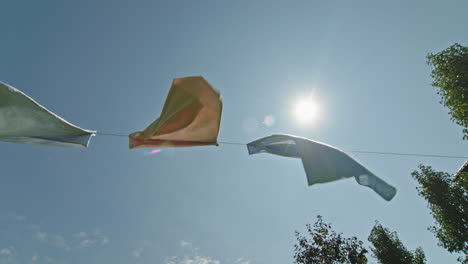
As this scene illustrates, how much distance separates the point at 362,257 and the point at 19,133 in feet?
78.2

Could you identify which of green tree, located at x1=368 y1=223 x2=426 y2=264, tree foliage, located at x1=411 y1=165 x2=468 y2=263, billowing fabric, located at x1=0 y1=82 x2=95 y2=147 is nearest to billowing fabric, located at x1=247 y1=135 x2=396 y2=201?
billowing fabric, located at x1=0 y1=82 x2=95 y2=147

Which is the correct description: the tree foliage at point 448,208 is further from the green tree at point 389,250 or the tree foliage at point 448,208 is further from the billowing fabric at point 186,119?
the billowing fabric at point 186,119

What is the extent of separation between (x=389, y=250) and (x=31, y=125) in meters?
26.8

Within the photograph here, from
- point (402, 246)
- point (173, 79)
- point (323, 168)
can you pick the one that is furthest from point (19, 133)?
point (402, 246)

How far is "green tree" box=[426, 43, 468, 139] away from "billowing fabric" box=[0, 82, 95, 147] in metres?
14.3

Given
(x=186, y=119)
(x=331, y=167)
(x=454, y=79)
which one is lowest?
(x=331, y=167)

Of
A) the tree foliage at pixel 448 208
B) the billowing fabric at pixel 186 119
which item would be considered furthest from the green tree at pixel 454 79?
the billowing fabric at pixel 186 119

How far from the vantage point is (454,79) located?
11375 mm

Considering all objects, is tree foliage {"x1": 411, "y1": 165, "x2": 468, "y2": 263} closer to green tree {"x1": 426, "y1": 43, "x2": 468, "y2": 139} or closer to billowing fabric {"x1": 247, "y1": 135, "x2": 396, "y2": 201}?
green tree {"x1": 426, "y1": 43, "x2": 468, "y2": 139}

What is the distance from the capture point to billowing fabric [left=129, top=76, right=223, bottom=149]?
3.06 metres

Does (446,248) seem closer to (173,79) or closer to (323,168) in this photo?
(323,168)

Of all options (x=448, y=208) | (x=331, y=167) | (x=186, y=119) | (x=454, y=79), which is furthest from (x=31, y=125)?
(x=448, y=208)

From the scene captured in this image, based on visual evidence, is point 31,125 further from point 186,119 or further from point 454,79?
point 454,79

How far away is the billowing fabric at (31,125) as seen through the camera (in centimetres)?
369
